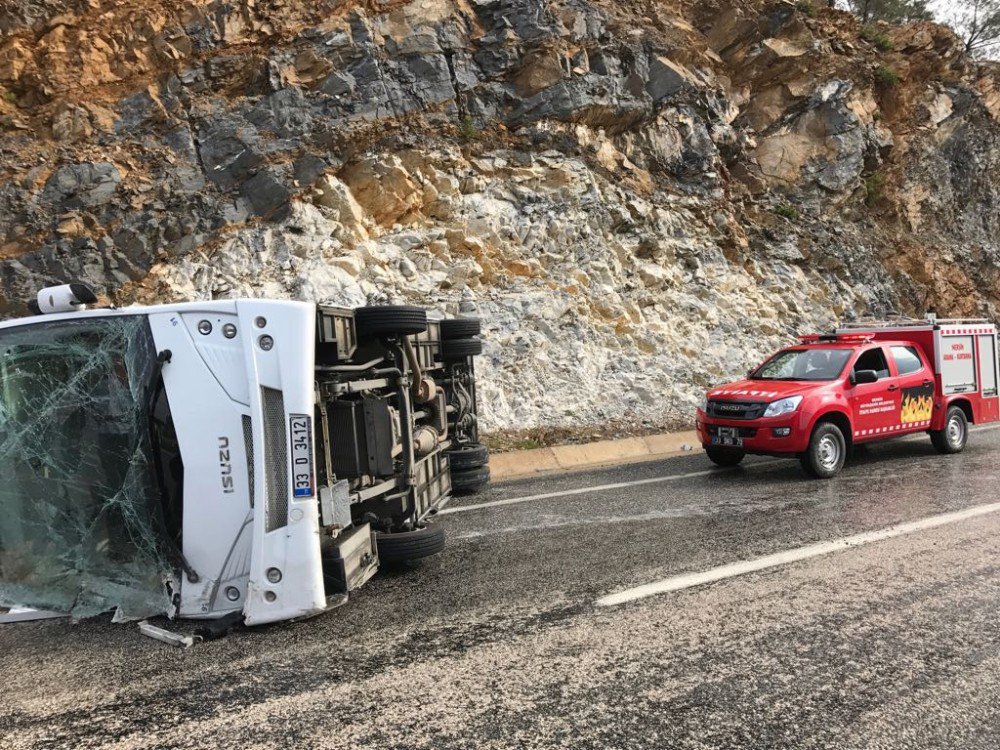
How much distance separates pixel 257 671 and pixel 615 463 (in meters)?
8.10

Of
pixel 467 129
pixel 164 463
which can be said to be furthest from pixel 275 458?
pixel 467 129

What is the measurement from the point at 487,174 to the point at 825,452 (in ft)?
30.4

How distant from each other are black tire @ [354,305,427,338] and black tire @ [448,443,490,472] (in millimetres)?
3161

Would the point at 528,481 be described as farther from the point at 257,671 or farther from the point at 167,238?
the point at 167,238

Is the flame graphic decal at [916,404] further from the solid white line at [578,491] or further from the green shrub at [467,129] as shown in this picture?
the green shrub at [467,129]

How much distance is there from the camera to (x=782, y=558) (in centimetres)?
546

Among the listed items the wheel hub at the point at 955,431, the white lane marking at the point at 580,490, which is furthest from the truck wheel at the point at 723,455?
the wheel hub at the point at 955,431

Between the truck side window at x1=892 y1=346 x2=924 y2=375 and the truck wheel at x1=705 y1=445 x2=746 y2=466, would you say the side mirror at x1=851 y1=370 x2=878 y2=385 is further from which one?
the truck wheel at x1=705 y1=445 x2=746 y2=466

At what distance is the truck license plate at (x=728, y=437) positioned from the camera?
902 centimetres

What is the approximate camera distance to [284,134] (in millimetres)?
14047

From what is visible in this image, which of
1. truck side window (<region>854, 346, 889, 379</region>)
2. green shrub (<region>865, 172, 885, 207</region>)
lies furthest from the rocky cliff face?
truck side window (<region>854, 346, 889, 379</region>)

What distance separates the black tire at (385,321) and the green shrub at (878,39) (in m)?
22.0

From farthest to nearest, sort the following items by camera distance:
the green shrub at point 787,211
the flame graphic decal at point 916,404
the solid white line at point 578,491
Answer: the green shrub at point 787,211, the flame graphic decal at point 916,404, the solid white line at point 578,491

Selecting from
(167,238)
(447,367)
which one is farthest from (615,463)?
(167,238)
